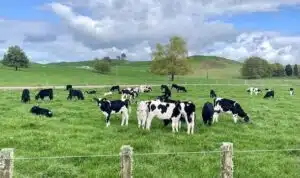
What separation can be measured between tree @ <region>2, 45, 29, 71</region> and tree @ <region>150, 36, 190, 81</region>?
1722 inches

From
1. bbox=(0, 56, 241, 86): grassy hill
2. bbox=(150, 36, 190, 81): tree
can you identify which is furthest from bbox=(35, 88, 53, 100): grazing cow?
bbox=(150, 36, 190, 81): tree

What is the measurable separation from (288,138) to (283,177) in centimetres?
587

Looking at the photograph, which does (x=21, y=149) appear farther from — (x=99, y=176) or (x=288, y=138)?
(x=288, y=138)

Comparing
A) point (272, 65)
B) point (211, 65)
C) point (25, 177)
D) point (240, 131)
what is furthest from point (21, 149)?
point (211, 65)

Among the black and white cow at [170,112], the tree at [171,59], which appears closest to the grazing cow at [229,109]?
the black and white cow at [170,112]

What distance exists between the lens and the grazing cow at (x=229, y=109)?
2220cm

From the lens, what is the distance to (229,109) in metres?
22.9

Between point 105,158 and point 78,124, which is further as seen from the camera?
point 78,124

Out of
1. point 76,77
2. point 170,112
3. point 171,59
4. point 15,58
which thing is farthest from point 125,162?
point 15,58

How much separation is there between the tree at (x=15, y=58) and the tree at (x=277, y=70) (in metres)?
93.2

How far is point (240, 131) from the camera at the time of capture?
18891 mm

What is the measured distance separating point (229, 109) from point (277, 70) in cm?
14028

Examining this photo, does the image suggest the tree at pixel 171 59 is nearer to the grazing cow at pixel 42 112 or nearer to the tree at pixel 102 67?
the tree at pixel 102 67

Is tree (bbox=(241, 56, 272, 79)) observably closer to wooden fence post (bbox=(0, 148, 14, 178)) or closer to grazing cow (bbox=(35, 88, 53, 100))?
grazing cow (bbox=(35, 88, 53, 100))
